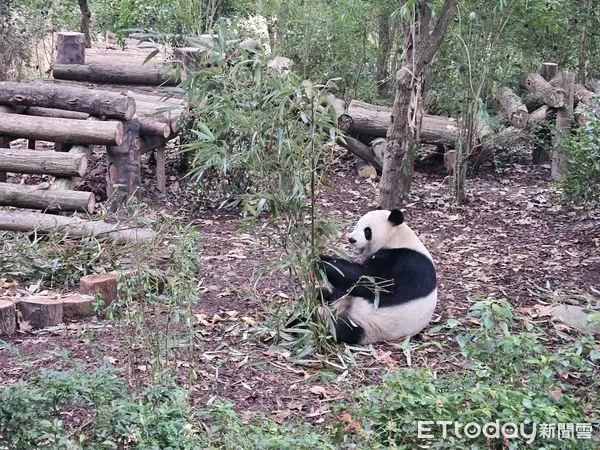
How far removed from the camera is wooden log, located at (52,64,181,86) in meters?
9.93

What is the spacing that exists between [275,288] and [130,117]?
112 inches

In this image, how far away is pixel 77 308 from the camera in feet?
17.7

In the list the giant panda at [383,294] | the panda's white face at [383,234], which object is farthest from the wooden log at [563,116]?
the giant panda at [383,294]

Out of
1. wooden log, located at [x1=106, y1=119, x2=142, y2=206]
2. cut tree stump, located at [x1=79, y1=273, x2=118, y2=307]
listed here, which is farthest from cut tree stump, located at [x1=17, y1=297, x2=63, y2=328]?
wooden log, located at [x1=106, y1=119, x2=142, y2=206]

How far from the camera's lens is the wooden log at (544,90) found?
951 centimetres

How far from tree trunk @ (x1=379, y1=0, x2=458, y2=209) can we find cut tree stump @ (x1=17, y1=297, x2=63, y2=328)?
348cm

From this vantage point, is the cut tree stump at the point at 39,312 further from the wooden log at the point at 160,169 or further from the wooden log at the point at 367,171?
the wooden log at the point at 367,171

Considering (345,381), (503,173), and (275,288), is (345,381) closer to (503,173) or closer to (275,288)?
A: (275,288)

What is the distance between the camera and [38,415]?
3.21 m

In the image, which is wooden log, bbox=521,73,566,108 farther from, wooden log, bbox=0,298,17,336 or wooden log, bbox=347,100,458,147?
wooden log, bbox=0,298,17,336

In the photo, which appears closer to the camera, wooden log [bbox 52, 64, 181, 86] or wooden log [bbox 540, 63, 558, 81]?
wooden log [bbox 52, 64, 181, 86]

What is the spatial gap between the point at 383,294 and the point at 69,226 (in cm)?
279

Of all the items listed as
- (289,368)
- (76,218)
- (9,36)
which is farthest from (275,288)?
(9,36)

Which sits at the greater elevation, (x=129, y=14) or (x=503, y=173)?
(x=129, y=14)
